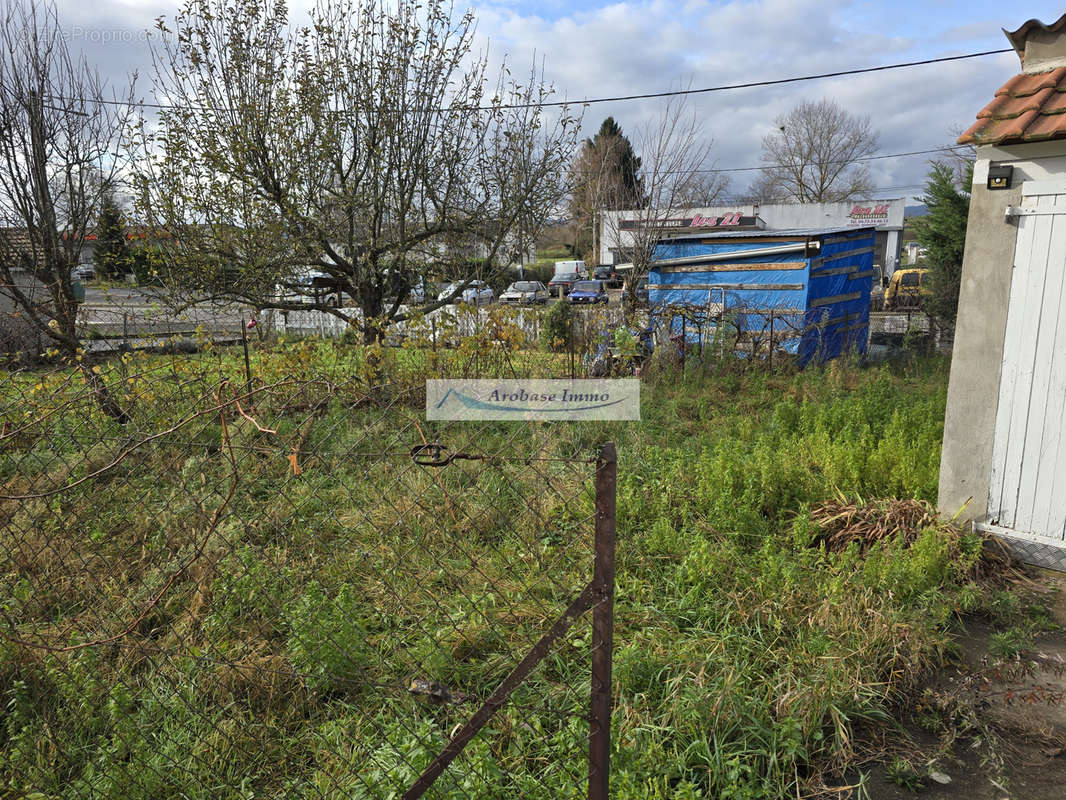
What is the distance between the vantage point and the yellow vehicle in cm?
1895

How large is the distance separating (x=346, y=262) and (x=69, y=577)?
4873 millimetres

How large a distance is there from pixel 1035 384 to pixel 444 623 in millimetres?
3708

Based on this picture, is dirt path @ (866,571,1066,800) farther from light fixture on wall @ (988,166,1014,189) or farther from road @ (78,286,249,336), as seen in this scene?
road @ (78,286,249,336)

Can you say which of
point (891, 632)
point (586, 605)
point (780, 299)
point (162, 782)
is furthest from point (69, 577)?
point (780, 299)

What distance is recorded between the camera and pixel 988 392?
12.9 feet

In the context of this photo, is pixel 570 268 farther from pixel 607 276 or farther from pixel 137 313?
pixel 137 313

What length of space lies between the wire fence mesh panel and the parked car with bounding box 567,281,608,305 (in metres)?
18.8

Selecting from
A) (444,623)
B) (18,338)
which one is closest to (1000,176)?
(444,623)

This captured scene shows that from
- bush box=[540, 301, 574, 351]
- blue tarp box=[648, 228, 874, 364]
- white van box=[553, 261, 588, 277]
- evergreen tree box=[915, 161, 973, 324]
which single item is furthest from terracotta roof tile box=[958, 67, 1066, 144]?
white van box=[553, 261, 588, 277]

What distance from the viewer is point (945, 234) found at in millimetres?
Answer: 10758

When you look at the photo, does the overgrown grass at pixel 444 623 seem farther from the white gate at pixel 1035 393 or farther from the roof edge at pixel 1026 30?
the roof edge at pixel 1026 30

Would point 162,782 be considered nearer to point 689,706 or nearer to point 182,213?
point 689,706

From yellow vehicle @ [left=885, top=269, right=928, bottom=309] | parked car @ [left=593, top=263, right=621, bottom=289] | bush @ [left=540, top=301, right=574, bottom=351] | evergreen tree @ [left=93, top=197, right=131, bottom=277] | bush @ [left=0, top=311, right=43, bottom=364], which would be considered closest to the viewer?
evergreen tree @ [left=93, top=197, right=131, bottom=277]

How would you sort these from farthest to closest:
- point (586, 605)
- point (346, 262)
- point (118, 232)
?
point (118, 232) < point (346, 262) < point (586, 605)
